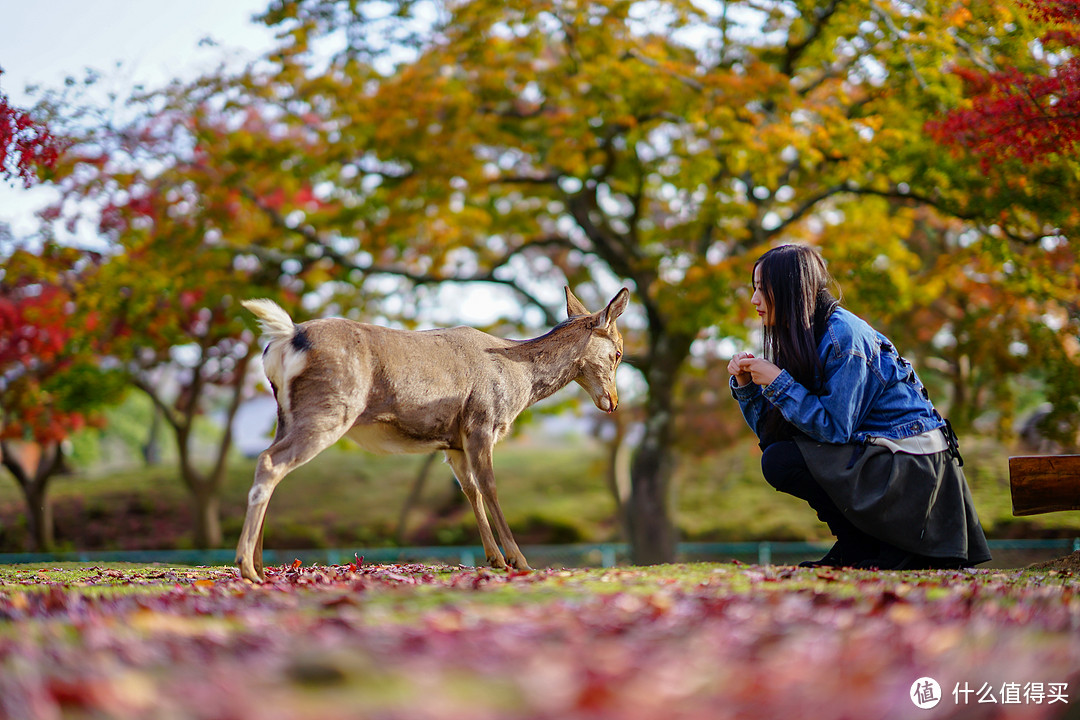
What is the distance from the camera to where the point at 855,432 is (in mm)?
4520

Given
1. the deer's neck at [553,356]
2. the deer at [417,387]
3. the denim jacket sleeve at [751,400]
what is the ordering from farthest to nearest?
the deer's neck at [553,356]
the denim jacket sleeve at [751,400]
the deer at [417,387]

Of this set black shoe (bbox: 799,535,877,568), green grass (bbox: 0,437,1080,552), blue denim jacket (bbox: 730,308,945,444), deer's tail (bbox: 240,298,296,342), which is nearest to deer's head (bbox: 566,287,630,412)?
blue denim jacket (bbox: 730,308,945,444)

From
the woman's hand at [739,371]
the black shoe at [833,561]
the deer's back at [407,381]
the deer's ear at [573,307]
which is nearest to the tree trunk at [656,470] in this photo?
the deer's ear at [573,307]

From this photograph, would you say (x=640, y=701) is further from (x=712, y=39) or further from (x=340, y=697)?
(x=712, y=39)

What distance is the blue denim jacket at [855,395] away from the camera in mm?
4402

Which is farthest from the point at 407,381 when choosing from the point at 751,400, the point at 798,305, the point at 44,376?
the point at 44,376

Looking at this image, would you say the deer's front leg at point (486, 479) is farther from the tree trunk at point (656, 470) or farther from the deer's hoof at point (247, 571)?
the tree trunk at point (656, 470)

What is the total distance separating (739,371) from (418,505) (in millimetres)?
14742

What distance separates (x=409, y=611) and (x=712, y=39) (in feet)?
35.5

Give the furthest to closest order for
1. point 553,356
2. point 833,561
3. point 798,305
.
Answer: point 553,356 → point 833,561 → point 798,305

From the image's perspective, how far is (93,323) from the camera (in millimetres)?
11688

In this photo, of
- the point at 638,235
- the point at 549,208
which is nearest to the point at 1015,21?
the point at 638,235

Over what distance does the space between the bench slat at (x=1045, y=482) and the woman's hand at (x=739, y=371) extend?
1.48 meters

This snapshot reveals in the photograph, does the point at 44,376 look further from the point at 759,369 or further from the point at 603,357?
the point at 759,369
